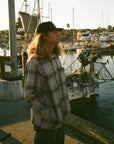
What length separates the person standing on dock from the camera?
202 cm

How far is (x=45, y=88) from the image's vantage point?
6.79 feet

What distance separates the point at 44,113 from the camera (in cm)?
200

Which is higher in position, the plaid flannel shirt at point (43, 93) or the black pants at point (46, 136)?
the plaid flannel shirt at point (43, 93)

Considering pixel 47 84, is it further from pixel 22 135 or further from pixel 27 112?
pixel 27 112

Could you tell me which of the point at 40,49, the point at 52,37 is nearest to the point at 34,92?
the point at 40,49

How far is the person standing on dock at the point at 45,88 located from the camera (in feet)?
6.64

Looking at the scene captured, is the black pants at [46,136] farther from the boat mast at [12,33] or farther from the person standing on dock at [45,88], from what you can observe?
the boat mast at [12,33]

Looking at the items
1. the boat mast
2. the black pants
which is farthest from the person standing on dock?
the boat mast

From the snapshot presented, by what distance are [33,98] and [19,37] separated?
1135 centimetres

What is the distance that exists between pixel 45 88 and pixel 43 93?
0.19 feet

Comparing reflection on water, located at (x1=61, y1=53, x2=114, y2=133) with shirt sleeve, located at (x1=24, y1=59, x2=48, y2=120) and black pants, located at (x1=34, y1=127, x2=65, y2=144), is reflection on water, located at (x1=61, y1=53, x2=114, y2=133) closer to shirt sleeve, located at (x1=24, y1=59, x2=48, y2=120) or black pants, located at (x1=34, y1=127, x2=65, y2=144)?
black pants, located at (x1=34, y1=127, x2=65, y2=144)

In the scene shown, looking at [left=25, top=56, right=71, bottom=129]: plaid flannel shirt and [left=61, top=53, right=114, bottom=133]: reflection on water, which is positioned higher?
[left=25, top=56, right=71, bottom=129]: plaid flannel shirt

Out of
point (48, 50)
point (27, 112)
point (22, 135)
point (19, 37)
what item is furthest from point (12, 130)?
point (19, 37)

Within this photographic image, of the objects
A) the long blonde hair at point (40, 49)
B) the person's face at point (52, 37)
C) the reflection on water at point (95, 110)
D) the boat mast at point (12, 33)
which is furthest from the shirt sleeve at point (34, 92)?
the reflection on water at point (95, 110)
